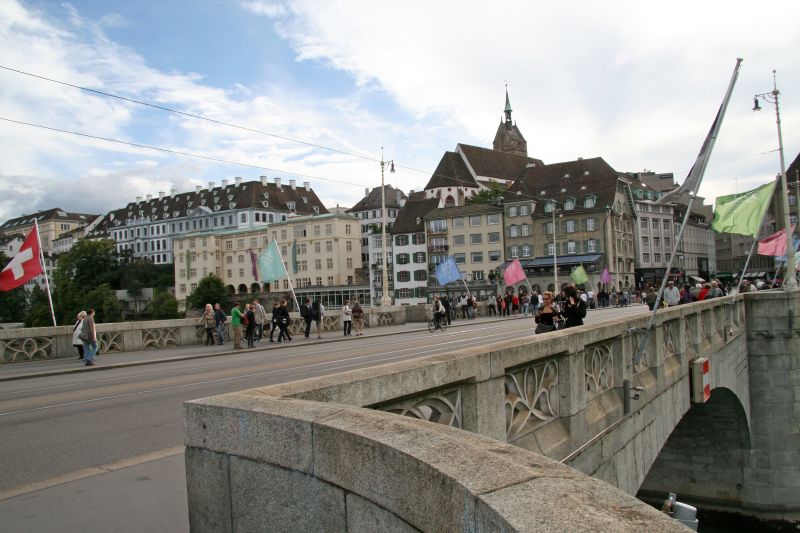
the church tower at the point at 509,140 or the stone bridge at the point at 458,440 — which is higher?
the church tower at the point at 509,140

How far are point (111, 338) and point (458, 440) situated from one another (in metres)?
23.8

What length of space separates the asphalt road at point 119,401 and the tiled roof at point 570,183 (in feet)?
218

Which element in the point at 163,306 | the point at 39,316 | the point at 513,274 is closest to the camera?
the point at 513,274

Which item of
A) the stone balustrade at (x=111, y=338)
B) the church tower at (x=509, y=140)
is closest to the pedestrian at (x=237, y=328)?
the stone balustrade at (x=111, y=338)

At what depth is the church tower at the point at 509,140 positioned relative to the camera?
14012 centimetres

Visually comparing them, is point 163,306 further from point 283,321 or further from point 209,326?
point 209,326

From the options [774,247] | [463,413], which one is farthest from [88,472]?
[774,247]

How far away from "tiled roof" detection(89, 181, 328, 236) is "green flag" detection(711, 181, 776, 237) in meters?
110

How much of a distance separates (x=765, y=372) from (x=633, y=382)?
13.6 metres

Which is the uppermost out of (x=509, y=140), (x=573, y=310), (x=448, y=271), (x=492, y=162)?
(x=509, y=140)

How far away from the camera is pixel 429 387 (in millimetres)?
4953

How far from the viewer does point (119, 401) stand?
12031mm

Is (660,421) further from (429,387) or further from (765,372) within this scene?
(765,372)

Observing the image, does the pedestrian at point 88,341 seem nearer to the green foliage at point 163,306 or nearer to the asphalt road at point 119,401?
the asphalt road at point 119,401
